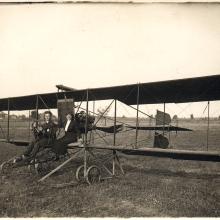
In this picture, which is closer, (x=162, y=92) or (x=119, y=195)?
(x=119, y=195)

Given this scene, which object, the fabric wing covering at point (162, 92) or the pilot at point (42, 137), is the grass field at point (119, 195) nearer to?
the pilot at point (42, 137)

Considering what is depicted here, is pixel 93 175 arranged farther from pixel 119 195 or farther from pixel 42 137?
pixel 42 137

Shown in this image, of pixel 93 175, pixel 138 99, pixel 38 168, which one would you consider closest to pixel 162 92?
pixel 138 99

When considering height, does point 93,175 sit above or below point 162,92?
below

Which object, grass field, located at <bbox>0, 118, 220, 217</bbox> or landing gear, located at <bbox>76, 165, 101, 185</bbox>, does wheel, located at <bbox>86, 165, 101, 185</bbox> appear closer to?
landing gear, located at <bbox>76, 165, 101, 185</bbox>

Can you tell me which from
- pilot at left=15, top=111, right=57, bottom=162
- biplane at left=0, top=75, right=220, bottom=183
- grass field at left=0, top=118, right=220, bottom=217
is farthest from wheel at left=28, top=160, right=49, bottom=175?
pilot at left=15, top=111, right=57, bottom=162

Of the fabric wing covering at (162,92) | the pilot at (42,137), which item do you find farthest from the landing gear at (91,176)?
the fabric wing covering at (162,92)
